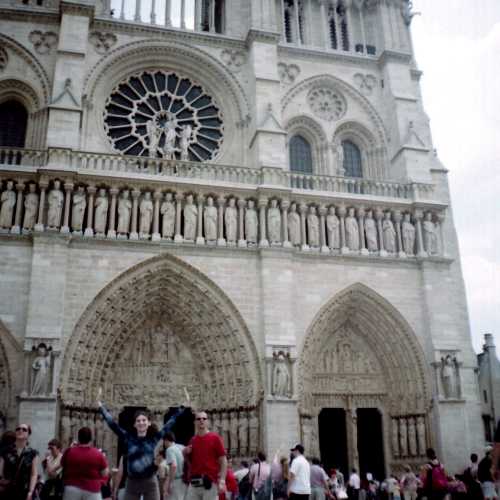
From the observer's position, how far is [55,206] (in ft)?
46.8

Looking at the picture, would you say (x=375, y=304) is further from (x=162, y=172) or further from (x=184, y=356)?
(x=162, y=172)

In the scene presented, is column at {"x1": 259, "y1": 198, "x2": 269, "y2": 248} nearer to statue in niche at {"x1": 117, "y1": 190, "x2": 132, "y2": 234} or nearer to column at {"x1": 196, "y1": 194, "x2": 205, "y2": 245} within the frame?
column at {"x1": 196, "y1": 194, "x2": 205, "y2": 245}

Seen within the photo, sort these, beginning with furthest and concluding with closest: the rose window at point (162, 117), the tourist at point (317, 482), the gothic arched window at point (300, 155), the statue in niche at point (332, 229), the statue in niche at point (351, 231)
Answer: the gothic arched window at point (300, 155), the rose window at point (162, 117), the statue in niche at point (351, 231), the statue in niche at point (332, 229), the tourist at point (317, 482)

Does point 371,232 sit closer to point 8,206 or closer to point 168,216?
point 168,216

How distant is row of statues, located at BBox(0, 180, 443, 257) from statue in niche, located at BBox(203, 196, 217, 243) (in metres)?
0.02

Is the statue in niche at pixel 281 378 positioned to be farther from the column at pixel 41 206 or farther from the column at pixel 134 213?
the column at pixel 41 206

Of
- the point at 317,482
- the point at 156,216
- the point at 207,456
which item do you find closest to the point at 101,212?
the point at 156,216

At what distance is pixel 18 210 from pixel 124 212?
7.76 ft

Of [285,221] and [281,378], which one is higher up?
[285,221]

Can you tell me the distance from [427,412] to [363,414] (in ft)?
5.44

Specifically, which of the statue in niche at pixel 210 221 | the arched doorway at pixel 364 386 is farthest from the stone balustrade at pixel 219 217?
the arched doorway at pixel 364 386

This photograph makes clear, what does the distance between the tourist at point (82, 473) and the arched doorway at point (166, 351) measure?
8597 mm

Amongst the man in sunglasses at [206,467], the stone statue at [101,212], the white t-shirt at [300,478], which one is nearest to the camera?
the man in sunglasses at [206,467]

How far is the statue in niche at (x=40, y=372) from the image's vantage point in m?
12.8
